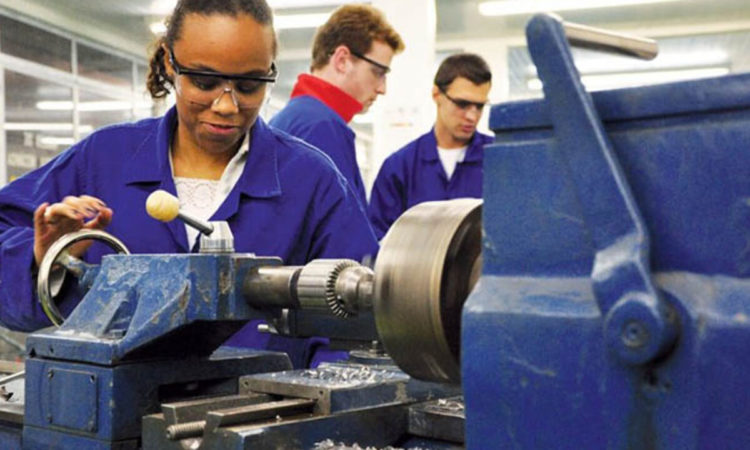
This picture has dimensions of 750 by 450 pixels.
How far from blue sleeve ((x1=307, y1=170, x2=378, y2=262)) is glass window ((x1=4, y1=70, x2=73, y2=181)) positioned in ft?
15.5

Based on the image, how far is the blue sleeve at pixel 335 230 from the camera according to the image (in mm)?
1489

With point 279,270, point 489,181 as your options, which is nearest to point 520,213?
point 489,181

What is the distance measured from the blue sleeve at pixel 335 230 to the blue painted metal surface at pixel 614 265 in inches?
36.1

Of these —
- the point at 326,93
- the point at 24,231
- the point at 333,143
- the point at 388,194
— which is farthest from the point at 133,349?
the point at 388,194

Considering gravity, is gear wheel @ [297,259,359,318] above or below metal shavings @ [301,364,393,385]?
above

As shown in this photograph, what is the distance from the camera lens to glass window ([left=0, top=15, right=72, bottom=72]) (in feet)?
18.4

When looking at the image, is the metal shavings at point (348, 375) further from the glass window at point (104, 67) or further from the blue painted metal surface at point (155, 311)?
the glass window at point (104, 67)

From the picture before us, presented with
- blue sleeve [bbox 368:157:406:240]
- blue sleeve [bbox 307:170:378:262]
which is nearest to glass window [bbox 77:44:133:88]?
blue sleeve [bbox 368:157:406:240]

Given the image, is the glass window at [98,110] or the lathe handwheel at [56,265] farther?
the glass window at [98,110]

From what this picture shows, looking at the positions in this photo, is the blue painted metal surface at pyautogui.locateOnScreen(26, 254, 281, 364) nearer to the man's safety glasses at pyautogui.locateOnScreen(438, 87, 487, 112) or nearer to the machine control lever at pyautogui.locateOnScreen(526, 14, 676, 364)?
the machine control lever at pyautogui.locateOnScreen(526, 14, 676, 364)

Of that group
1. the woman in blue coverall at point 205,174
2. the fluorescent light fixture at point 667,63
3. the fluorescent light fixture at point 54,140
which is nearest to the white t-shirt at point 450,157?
the woman in blue coverall at point 205,174

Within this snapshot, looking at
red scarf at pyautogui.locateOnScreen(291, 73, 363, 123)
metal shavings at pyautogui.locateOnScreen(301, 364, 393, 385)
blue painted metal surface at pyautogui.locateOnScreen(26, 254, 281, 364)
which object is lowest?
metal shavings at pyautogui.locateOnScreen(301, 364, 393, 385)

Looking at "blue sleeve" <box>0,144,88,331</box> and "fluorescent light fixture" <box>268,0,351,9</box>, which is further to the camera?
"fluorescent light fixture" <box>268,0,351,9</box>

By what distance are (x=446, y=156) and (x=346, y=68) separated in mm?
599
